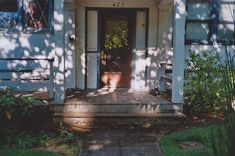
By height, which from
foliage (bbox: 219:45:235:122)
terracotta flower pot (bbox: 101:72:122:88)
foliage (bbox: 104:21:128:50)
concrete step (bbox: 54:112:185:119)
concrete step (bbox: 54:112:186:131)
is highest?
foliage (bbox: 104:21:128:50)

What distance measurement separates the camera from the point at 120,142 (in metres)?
6.89

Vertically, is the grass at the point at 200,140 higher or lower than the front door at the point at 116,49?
lower

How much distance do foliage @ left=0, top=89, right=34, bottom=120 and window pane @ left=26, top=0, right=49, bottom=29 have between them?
349 centimetres

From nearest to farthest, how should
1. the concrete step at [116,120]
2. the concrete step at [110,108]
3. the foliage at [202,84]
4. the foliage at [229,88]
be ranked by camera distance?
the foliage at [229,88]
the concrete step at [116,120]
the concrete step at [110,108]
the foliage at [202,84]

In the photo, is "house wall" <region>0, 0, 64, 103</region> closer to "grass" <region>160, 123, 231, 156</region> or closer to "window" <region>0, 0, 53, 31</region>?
"window" <region>0, 0, 53, 31</region>

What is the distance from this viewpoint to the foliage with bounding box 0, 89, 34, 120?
6375 mm

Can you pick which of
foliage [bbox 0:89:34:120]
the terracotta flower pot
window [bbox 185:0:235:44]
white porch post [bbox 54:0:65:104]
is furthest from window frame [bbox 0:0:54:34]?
window [bbox 185:0:235:44]

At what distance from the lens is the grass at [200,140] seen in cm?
288

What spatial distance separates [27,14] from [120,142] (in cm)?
488

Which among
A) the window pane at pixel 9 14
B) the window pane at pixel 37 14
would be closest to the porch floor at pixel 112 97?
the window pane at pixel 37 14

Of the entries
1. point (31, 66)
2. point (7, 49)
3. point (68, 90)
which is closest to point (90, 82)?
point (68, 90)

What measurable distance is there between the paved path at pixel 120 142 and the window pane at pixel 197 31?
12.2ft

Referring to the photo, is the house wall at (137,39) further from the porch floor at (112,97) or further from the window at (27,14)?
the window at (27,14)

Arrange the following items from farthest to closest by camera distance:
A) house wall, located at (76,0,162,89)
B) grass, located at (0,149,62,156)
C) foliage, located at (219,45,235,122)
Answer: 1. house wall, located at (76,0,162,89)
2. grass, located at (0,149,62,156)
3. foliage, located at (219,45,235,122)
